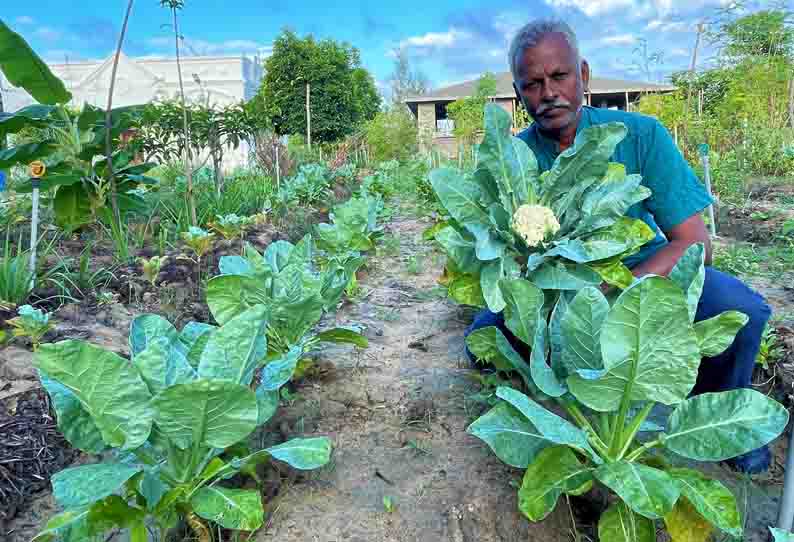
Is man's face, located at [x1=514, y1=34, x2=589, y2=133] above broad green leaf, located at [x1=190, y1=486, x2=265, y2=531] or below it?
above

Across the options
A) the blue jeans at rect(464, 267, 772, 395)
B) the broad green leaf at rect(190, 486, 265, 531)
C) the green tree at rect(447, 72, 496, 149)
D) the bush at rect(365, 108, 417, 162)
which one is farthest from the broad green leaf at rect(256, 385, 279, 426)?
the bush at rect(365, 108, 417, 162)

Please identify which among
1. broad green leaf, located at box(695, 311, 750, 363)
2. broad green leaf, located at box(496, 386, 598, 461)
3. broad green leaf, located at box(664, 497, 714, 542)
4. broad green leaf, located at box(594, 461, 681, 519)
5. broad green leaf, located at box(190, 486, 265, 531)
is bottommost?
broad green leaf, located at box(664, 497, 714, 542)

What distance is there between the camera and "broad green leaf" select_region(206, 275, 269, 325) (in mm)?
1522

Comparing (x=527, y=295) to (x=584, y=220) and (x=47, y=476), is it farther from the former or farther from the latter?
(x=47, y=476)

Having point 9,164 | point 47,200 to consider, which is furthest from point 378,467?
point 47,200

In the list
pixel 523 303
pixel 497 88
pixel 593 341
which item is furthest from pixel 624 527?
pixel 497 88

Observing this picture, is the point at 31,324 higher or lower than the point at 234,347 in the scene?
lower

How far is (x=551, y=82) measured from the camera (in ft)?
5.41

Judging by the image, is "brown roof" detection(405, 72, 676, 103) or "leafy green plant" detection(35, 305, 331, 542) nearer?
"leafy green plant" detection(35, 305, 331, 542)

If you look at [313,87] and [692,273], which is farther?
[313,87]

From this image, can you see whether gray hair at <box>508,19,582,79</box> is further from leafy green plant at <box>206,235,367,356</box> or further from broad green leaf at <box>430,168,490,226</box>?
leafy green plant at <box>206,235,367,356</box>

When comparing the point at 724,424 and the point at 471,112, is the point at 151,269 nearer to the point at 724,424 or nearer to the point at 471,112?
the point at 724,424

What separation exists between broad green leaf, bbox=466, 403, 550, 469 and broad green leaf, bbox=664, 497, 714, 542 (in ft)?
0.92

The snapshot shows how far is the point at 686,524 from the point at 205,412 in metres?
0.97
